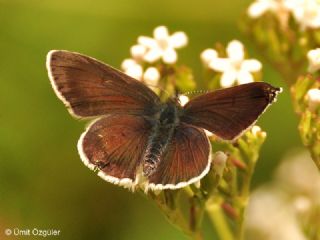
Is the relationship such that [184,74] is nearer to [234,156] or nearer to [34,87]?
[234,156]

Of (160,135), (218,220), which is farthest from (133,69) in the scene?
(218,220)

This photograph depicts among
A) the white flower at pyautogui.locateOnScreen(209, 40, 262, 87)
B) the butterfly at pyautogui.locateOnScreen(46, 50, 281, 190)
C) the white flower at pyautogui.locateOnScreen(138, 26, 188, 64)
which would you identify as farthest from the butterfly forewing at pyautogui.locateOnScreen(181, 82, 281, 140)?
the white flower at pyautogui.locateOnScreen(138, 26, 188, 64)

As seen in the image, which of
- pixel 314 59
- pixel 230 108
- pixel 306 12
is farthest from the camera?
pixel 306 12

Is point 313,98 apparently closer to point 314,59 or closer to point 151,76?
point 314,59

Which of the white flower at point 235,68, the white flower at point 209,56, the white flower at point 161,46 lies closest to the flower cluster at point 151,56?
the white flower at point 161,46

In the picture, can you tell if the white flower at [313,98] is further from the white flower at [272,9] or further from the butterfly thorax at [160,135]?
the white flower at [272,9]

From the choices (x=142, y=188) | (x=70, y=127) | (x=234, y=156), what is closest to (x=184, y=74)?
(x=234, y=156)
